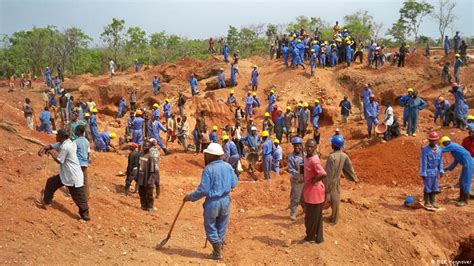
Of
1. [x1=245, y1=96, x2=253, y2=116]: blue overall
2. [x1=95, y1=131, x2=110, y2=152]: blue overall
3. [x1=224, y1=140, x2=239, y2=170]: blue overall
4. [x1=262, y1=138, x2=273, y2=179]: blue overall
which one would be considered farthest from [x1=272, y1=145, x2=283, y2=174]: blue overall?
[x1=245, y1=96, x2=253, y2=116]: blue overall

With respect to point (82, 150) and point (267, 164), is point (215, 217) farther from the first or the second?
point (267, 164)

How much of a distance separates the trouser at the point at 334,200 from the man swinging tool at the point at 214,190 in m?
1.80

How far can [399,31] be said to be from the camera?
46094 mm

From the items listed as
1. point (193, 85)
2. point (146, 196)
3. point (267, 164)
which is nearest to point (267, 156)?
point (267, 164)

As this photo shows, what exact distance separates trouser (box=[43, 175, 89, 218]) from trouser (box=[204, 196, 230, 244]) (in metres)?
2.15

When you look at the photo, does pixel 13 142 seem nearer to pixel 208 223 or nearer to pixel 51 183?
pixel 51 183

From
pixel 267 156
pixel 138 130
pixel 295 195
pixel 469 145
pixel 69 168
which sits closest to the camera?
pixel 69 168

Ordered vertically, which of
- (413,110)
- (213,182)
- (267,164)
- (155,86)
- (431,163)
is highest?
(155,86)

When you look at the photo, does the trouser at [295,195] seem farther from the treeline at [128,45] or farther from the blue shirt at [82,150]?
the treeline at [128,45]


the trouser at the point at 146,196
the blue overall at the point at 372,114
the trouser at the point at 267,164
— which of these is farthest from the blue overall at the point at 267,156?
the blue overall at the point at 372,114

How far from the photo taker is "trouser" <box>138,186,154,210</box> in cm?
867

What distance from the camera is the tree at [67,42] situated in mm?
39094

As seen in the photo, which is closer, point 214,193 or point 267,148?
point 214,193

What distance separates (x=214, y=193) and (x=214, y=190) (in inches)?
1.5
